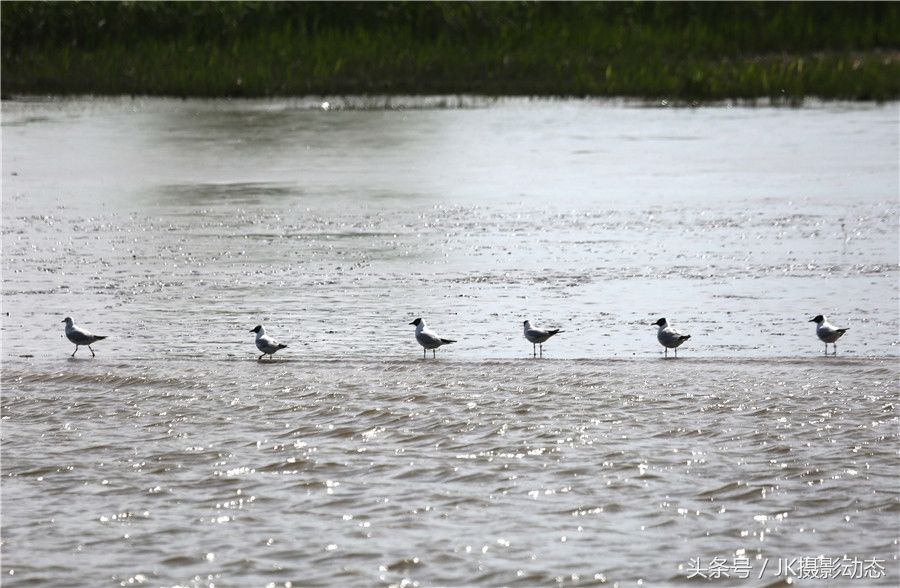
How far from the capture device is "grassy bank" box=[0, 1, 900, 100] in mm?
30922

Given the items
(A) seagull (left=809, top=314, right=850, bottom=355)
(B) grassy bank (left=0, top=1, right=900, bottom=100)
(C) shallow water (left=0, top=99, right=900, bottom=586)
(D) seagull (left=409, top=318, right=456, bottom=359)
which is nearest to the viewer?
(C) shallow water (left=0, top=99, right=900, bottom=586)

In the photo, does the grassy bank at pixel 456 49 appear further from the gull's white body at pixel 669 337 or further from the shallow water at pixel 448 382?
the gull's white body at pixel 669 337

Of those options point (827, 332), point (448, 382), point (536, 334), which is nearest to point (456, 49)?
point (536, 334)

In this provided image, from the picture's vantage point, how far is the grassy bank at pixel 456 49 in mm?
30922

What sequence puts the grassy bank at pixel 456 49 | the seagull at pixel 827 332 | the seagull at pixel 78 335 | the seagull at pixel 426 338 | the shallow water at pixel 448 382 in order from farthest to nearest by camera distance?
the grassy bank at pixel 456 49
the seagull at pixel 78 335
the seagull at pixel 426 338
the seagull at pixel 827 332
the shallow water at pixel 448 382

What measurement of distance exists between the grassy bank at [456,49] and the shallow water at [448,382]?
11.3 m

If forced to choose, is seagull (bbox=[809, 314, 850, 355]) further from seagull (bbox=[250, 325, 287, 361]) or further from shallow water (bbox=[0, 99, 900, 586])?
seagull (bbox=[250, 325, 287, 361])

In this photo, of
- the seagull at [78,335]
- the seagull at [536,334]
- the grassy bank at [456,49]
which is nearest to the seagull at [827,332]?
the seagull at [536,334]

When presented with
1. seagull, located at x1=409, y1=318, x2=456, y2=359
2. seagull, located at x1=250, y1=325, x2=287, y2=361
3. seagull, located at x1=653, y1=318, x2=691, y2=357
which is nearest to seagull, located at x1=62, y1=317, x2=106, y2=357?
seagull, located at x1=250, y1=325, x2=287, y2=361

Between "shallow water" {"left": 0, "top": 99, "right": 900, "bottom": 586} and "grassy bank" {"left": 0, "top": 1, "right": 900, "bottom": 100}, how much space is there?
11.3m

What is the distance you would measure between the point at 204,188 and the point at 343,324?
29.1 ft

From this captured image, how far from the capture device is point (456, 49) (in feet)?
113

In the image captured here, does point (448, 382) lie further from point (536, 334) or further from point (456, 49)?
point (456, 49)

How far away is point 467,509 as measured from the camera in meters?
7.12
